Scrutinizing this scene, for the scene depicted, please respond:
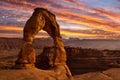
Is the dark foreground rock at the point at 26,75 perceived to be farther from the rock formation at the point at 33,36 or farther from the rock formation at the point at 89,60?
the rock formation at the point at 89,60

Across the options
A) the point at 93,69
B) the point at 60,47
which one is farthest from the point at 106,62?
the point at 60,47

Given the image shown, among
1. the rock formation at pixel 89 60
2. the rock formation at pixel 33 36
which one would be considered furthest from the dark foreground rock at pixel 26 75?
the rock formation at pixel 89 60

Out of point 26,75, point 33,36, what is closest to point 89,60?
point 33,36

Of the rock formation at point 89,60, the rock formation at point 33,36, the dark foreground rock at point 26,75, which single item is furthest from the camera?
the rock formation at point 89,60

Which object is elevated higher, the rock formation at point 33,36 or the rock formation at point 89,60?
the rock formation at point 33,36

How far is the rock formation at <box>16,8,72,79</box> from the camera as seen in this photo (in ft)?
80.2

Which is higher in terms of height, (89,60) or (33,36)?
(33,36)

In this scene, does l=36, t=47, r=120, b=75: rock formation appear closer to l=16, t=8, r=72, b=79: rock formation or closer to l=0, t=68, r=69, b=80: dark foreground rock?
l=16, t=8, r=72, b=79: rock formation

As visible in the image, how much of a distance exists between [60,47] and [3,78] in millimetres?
9433

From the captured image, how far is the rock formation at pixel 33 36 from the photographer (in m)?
24.5

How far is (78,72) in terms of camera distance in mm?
51906

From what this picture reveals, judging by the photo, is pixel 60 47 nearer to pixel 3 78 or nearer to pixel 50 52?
pixel 3 78

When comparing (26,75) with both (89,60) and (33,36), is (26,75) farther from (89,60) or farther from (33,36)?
(89,60)

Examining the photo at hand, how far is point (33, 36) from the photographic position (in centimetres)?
2509
